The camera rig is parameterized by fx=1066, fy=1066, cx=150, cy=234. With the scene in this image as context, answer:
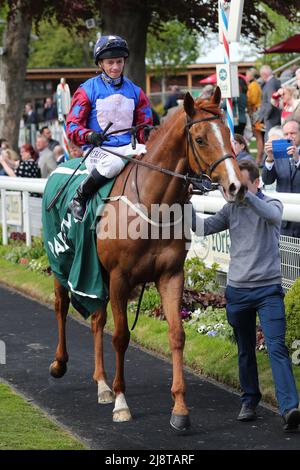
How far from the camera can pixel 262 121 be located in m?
18.8

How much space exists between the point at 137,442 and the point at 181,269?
1.29 m

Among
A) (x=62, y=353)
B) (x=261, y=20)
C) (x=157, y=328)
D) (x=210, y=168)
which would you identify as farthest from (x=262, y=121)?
(x=210, y=168)

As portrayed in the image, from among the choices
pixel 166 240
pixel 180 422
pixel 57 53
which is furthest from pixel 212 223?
pixel 57 53

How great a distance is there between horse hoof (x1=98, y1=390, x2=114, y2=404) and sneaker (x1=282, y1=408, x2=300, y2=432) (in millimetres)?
1503

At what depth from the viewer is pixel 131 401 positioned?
7.55 m

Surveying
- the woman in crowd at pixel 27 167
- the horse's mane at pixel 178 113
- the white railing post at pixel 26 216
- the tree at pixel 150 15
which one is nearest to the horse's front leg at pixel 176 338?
the horse's mane at pixel 178 113

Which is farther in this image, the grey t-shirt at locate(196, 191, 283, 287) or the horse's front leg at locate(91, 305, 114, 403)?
the horse's front leg at locate(91, 305, 114, 403)

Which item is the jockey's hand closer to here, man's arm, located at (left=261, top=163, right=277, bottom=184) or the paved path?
the paved path

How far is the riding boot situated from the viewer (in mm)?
7438

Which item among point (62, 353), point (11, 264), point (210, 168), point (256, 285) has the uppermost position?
point (210, 168)

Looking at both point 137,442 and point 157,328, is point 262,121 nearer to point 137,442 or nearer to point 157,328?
point 157,328

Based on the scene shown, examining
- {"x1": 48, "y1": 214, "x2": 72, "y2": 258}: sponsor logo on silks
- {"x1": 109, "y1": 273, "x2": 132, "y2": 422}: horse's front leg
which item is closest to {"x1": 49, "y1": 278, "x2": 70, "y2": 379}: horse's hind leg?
{"x1": 48, "y1": 214, "x2": 72, "y2": 258}: sponsor logo on silks

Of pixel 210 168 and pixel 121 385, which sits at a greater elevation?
pixel 210 168

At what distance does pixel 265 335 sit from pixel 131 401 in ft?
4.34
